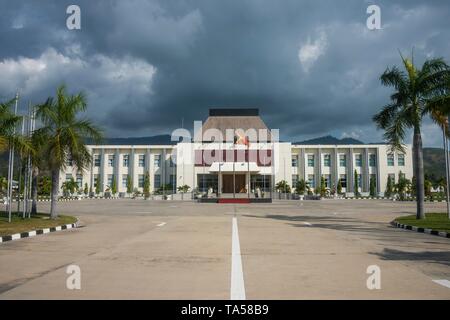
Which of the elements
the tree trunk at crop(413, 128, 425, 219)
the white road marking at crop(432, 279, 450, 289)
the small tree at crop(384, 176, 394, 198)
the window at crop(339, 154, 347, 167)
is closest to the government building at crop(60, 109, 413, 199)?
the window at crop(339, 154, 347, 167)

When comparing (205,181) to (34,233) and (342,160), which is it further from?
(34,233)

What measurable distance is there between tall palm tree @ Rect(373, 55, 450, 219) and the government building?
44.5 metres

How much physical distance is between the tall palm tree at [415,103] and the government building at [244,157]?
44.5m

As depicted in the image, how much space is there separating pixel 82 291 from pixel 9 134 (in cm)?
1394

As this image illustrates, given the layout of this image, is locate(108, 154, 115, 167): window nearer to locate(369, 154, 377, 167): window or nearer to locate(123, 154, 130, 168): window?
locate(123, 154, 130, 168): window

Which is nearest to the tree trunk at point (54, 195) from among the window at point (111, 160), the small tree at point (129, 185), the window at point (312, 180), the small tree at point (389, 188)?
the small tree at point (129, 185)

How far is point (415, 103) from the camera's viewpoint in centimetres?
1998

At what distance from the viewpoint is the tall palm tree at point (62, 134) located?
757 inches

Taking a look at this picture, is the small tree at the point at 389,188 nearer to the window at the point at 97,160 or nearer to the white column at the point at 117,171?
the white column at the point at 117,171

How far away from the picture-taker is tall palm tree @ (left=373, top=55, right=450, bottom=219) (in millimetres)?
19438

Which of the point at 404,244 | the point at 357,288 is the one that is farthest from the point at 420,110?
the point at 357,288
